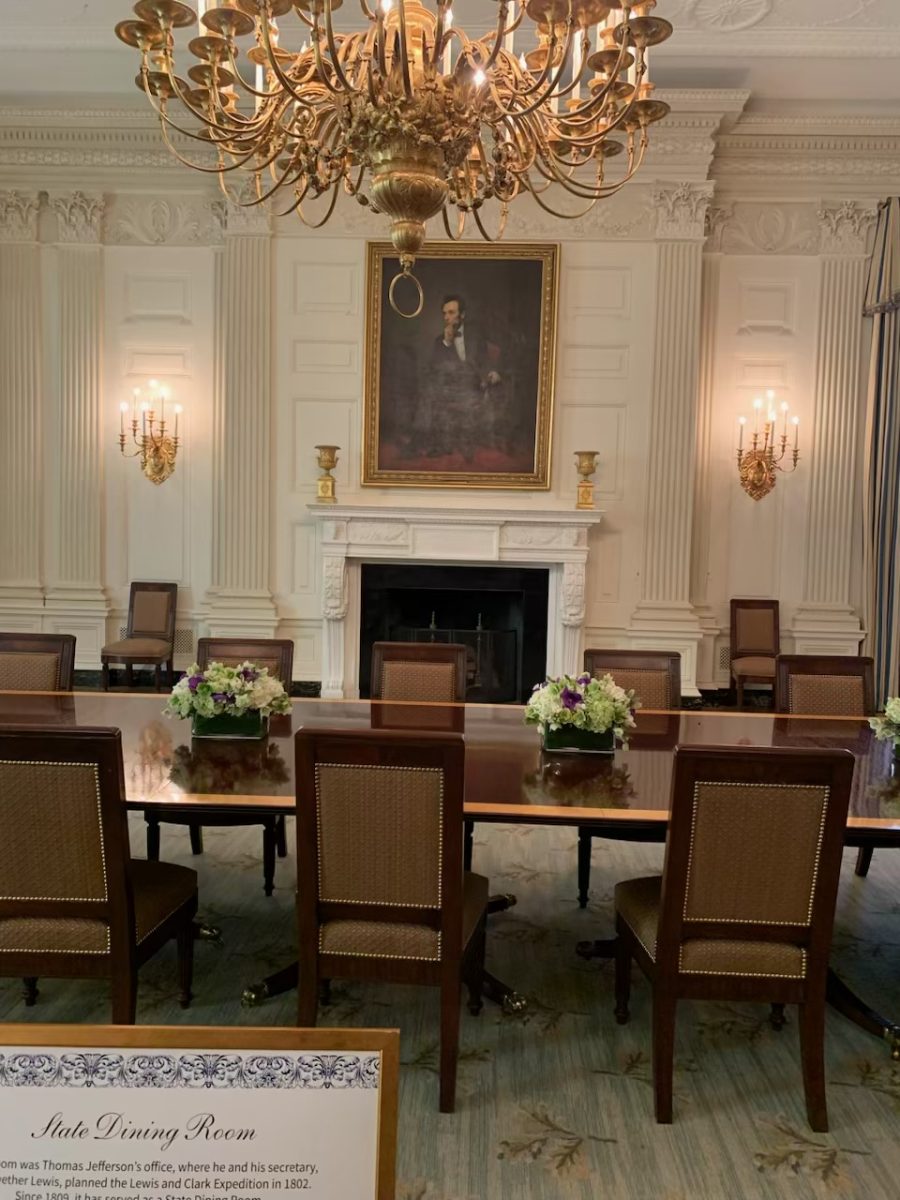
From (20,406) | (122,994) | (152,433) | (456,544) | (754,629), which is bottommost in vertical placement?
(122,994)

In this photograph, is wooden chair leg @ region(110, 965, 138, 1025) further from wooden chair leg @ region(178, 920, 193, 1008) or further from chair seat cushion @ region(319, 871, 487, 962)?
chair seat cushion @ region(319, 871, 487, 962)

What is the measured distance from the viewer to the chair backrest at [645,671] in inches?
137

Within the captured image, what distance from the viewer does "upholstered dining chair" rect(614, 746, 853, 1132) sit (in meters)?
1.88

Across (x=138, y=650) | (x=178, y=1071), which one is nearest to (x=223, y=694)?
(x=178, y=1071)

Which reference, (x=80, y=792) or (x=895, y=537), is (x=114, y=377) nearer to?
(x=80, y=792)

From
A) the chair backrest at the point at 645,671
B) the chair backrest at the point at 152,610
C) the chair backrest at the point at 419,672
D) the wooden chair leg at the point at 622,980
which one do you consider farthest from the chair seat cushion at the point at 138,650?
the wooden chair leg at the point at 622,980

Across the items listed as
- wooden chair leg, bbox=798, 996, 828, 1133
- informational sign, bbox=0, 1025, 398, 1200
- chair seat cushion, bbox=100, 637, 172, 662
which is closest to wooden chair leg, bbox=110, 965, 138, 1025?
informational sign, bbox=0, 1025, 398, 1200

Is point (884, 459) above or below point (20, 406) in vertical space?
below

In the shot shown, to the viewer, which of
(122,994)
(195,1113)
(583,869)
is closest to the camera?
(195,1113)

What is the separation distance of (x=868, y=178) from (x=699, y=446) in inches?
82.1

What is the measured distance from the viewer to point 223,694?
271cm

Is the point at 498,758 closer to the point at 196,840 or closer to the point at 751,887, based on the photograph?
the point at 751,887

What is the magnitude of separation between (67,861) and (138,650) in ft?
13.5

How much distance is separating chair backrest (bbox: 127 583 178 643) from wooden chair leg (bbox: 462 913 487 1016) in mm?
4312
